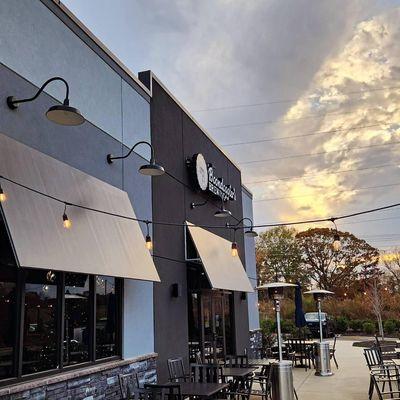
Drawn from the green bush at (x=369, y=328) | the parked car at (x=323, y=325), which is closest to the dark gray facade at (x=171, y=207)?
the parked car at (x=323, y=325)

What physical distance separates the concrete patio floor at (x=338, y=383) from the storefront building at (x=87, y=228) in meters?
2.45

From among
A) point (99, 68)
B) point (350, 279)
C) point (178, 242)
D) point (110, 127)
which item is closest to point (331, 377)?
point (178, 242)

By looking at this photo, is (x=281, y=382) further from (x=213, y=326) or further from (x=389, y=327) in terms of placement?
(x=389, y=327)

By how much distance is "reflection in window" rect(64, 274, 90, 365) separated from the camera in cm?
677

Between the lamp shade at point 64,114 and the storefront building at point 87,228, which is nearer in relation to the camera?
the lamp shade at point 64,114

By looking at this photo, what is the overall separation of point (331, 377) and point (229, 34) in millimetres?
10537

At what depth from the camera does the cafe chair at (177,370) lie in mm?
8844

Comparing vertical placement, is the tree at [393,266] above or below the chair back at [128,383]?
above

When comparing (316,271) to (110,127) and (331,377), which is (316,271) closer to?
(331,377)

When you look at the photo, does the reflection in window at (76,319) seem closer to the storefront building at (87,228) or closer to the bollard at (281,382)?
the storefront building at (87,228)

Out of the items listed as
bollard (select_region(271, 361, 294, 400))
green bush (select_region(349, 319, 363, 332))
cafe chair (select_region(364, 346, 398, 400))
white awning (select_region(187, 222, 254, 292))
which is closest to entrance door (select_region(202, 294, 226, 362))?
white awning (select_region(187, 222, 254, 292))

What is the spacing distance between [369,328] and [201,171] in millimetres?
17614

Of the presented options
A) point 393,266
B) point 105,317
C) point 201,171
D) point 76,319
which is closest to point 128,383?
point 105,317

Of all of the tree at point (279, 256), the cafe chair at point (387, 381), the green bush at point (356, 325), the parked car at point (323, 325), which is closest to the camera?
the cafe chair at point (387, 381)
